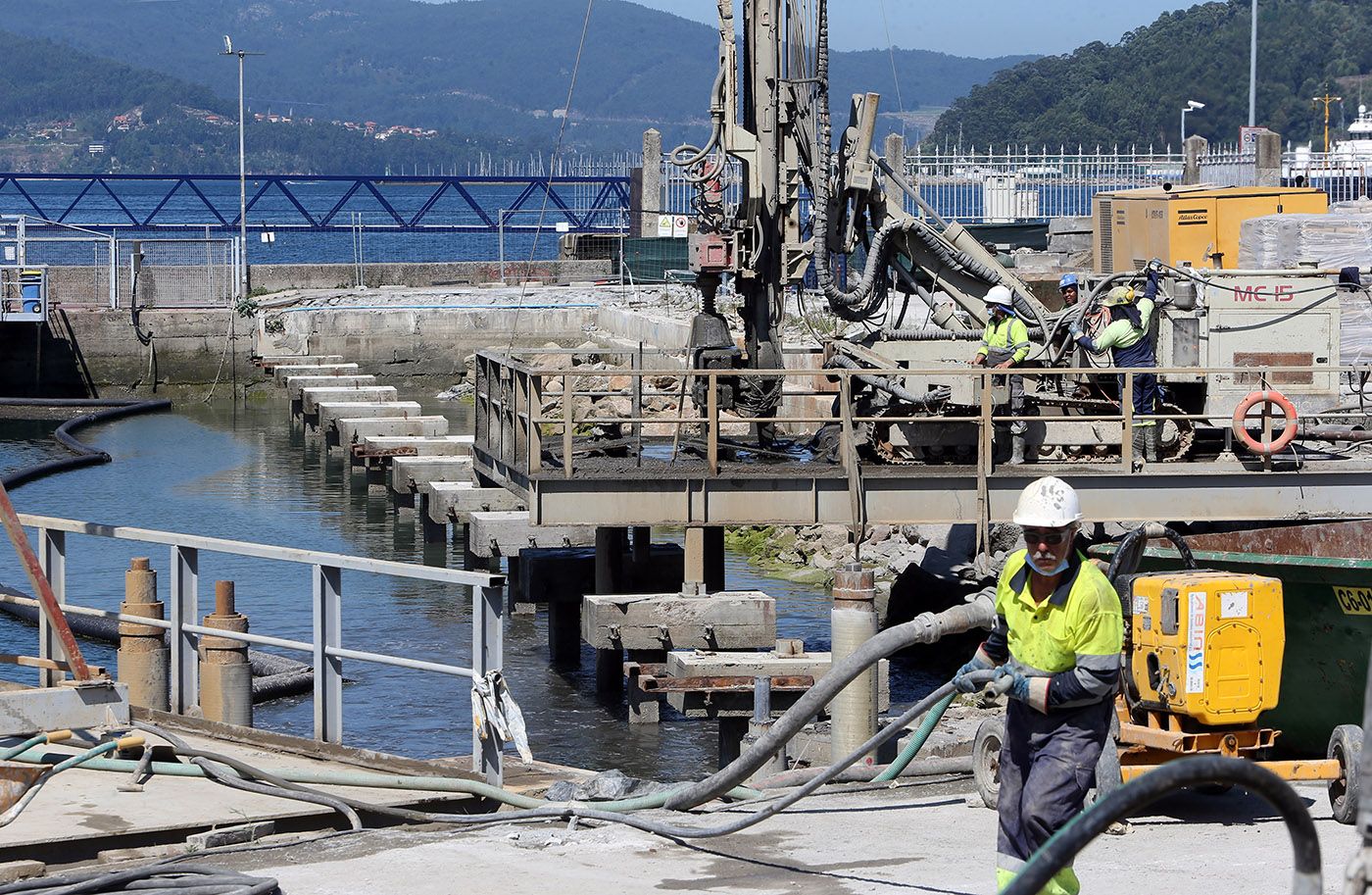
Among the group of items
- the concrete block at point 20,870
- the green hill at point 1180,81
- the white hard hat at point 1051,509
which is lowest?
the concrete block at point 20,870

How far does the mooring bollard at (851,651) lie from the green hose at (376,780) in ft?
7.26

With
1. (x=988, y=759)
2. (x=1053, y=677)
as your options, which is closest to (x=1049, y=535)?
(x=1053, y=677)

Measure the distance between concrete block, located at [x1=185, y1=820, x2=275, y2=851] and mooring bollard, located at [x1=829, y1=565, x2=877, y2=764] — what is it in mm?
4015

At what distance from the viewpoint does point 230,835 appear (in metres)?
9.09

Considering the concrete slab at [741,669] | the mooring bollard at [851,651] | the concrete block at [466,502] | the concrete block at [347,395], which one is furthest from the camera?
the concrete block at [347,395]

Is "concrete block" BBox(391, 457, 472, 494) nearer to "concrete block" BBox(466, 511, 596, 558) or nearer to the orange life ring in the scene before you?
"concrete block" BBox(466, 511, 596, 558)

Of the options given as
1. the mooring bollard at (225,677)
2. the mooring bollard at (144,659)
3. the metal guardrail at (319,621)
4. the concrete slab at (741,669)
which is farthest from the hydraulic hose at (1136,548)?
the mooring bollard at (144,659)

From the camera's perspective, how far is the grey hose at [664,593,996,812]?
327 inches

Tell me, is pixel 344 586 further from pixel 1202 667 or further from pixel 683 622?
pixel 1202 667

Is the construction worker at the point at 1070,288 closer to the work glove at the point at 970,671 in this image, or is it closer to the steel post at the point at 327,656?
the steel post at the point at 327,656

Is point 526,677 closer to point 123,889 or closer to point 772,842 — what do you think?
point 772,842

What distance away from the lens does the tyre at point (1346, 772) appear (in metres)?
9.43

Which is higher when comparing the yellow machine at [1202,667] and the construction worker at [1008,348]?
the construction worker at [1008,348]

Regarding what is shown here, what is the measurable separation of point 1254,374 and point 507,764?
8.96 metres
